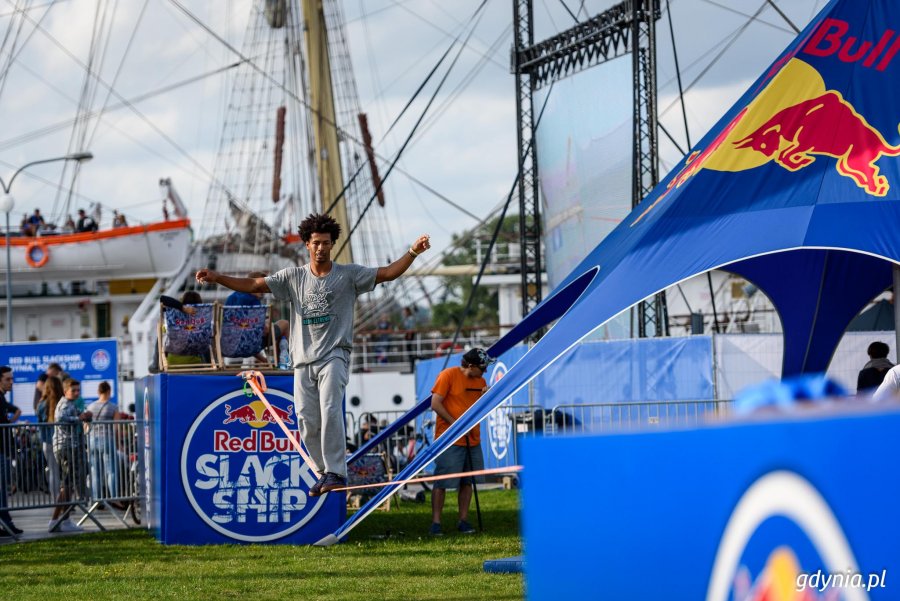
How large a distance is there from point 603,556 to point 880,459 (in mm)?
768

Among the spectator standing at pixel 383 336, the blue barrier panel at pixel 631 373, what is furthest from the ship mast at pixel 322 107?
the blue barrier panel at pixel 631 373

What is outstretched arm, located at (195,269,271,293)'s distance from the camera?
7062 millimetres

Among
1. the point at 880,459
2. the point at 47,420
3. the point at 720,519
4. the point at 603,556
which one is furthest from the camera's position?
the point at 47,420

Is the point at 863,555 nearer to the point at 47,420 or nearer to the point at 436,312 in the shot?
the point at 47,420

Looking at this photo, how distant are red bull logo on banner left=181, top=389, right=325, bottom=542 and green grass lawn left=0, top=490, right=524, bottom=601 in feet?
0.91

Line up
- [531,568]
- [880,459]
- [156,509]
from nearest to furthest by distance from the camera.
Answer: [880,459] → [531,568] → [156,509]

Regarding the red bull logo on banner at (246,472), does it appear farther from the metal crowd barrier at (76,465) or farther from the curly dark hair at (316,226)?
the curly dark hair at (316,226)

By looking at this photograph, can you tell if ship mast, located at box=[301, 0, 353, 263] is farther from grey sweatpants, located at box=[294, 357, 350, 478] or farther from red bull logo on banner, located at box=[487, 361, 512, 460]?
grey sweatpants, located at box=[294, 357, 350, 478]

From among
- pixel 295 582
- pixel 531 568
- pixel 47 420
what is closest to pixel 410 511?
pixel 47 420

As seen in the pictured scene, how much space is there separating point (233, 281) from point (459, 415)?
3.70 meters

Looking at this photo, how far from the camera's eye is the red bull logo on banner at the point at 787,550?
269cm

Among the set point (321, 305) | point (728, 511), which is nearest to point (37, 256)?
point (321, 305)

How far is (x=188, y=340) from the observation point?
10.2 meters

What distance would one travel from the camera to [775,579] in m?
2.76
